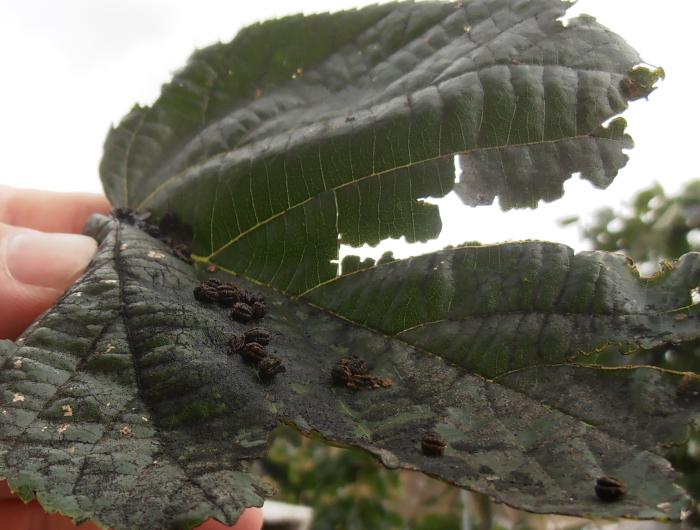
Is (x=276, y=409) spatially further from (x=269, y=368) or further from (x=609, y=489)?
(x=609, y=489)

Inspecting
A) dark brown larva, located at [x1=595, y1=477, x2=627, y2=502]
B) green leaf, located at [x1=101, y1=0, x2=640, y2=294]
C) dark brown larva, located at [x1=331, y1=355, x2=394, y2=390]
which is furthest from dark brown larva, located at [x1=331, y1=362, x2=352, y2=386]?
dark brown larva, located at [x1=595, y1=477, x2=627, y2=502]

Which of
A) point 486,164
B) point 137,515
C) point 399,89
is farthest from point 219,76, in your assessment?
point 137,515

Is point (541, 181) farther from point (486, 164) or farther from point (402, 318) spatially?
point (402, 318)

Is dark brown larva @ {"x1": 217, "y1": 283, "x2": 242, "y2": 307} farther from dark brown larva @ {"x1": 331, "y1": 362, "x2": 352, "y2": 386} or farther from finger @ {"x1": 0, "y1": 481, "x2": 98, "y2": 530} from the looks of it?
finger @ {"x1": 0, "y1": 481, "x2": 98, "y2": 530}

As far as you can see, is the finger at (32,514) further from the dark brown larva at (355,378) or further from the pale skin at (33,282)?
the dark brown larva at (355,378)

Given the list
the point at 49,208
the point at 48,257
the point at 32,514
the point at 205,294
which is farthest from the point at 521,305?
the point at 49,208

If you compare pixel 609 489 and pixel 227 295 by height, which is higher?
pixel 227 295

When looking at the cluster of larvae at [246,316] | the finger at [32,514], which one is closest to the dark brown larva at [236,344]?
the cluster of larvae at [246,316]
